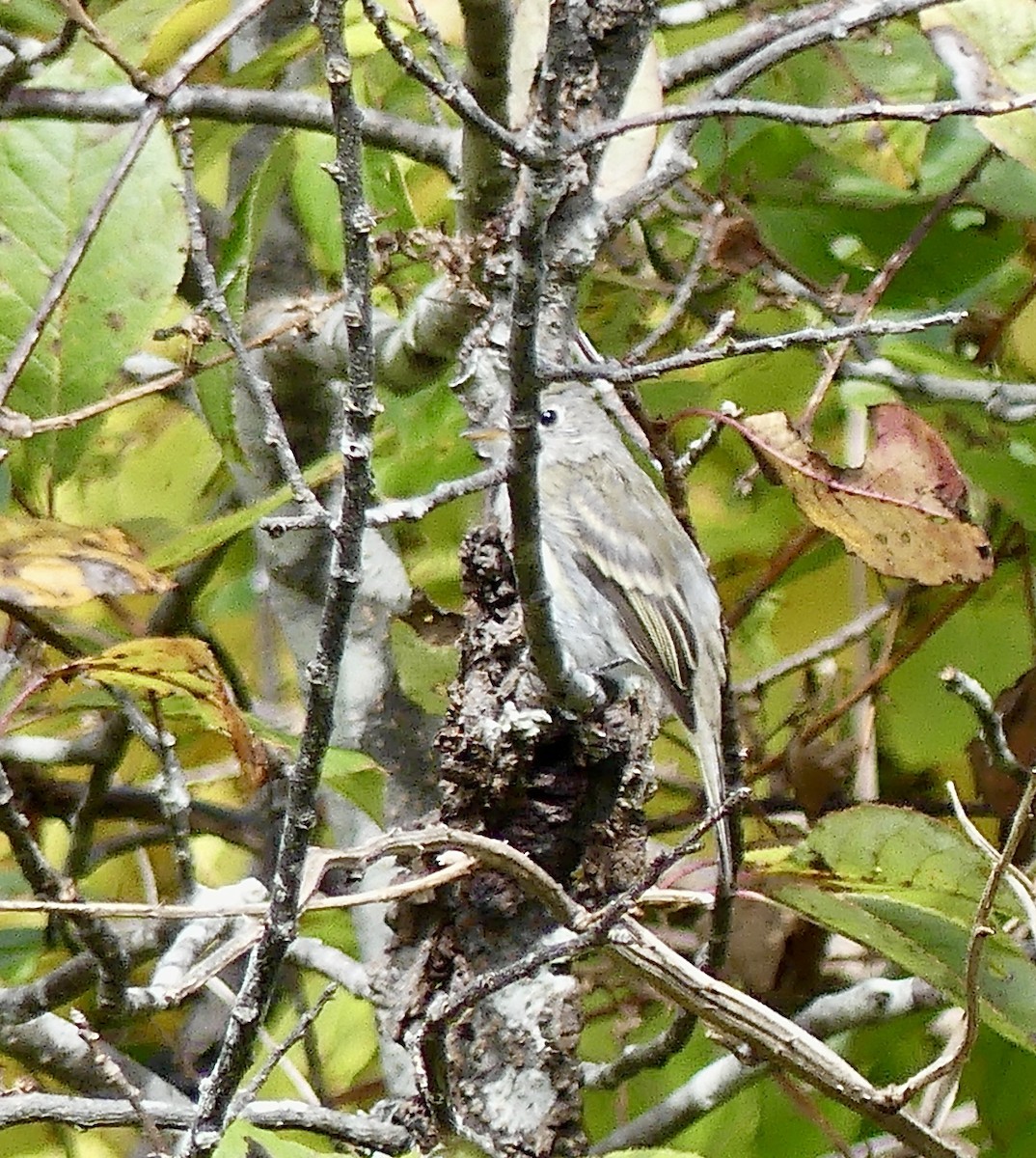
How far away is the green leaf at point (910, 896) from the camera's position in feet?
4.87

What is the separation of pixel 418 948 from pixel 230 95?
109cm

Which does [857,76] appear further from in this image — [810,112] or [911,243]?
Answer: [810,112]

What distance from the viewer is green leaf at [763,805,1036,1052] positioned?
1.48m

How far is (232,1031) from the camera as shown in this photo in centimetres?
100

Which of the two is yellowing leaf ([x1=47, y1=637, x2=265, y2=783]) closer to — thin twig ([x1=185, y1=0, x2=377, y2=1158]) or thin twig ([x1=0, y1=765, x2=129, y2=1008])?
thin twig ([x1=0, y1=765, x2=129, y2=1008])

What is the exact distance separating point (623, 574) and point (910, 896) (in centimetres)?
83

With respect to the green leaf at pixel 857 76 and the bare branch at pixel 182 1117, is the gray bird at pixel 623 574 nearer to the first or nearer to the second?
the green leaf at pixel 857 76

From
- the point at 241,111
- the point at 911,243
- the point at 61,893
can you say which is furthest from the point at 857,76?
the point at 61,893

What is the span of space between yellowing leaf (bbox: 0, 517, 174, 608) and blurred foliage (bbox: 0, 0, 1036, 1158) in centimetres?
8

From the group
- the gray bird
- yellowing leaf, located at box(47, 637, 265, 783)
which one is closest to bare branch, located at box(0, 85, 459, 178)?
the gray bird

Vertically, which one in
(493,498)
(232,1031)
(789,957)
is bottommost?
(789,957)

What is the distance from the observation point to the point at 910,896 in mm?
1543

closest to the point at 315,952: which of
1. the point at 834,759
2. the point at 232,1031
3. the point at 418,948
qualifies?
the point at 418,948

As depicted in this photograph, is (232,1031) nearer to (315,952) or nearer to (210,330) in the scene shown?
(210,330)
